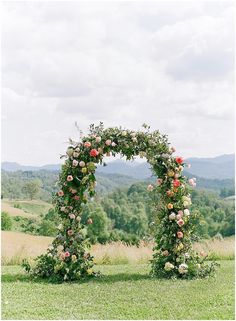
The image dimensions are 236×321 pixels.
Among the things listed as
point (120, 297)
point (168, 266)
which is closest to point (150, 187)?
point (168, 266)

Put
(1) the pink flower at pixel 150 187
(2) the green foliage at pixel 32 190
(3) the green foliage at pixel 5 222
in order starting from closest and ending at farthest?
(1) the pink flower at pixel 150 187 < (3) the green foliage at pixel 5 222 < (2) the green foliage at pixel 32 190

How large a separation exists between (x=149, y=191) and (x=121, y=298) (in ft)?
8.89

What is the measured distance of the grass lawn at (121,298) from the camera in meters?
7.08

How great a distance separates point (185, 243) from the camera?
9.91 meters

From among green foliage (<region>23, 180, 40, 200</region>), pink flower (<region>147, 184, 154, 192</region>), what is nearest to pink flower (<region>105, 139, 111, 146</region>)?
pink flower (<region>147, 184, 154, 192</region>)

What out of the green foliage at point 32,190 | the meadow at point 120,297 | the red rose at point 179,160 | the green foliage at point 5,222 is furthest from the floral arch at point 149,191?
the green foliage at point 32,190

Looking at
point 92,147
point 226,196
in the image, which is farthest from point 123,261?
point 226,196

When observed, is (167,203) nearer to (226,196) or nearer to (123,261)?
(123,261)

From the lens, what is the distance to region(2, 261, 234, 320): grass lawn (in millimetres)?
7082

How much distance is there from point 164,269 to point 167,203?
1.26 m

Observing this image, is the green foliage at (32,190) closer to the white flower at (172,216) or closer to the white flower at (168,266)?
the white flower at (172,216)

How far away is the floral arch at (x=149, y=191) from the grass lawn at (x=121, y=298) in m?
0.42

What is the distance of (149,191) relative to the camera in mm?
10078

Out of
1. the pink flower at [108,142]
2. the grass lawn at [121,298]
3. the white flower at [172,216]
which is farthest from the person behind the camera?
the pink flower at [108,142]
